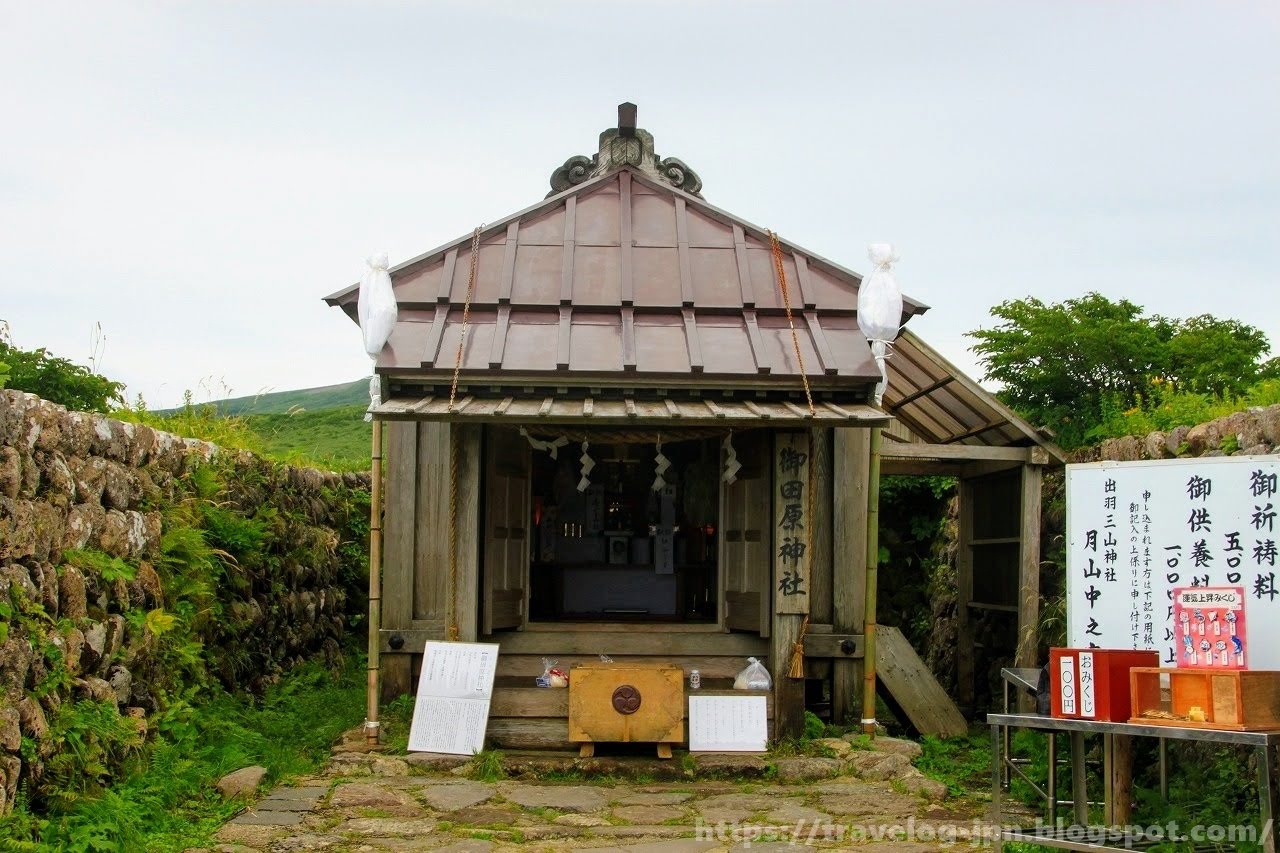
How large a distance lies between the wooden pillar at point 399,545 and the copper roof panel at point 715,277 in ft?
9.72

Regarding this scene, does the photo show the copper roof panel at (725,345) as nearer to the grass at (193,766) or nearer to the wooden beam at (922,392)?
the wooden beam at (922,392)

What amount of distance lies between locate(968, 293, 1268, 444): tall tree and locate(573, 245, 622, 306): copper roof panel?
9.02 metres

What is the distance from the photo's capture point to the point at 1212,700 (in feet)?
20.4

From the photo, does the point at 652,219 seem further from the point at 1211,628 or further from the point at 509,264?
the point at 1211,628

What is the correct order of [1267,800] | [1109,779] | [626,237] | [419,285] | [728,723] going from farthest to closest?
[626,237], [419,285], [728,723], [1109,779], [1267,800]

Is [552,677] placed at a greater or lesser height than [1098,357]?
lesser

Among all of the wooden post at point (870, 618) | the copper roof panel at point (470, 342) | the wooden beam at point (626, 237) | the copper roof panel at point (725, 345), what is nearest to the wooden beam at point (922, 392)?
the wooden post at point (870, 618)

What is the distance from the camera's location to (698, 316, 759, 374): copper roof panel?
1007 centimetres

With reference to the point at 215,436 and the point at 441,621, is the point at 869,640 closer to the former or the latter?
the point at 441,621

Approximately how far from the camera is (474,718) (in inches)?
377

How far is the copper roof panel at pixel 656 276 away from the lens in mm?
10938

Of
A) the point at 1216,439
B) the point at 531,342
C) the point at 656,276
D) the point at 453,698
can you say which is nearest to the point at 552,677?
the point at 453,698

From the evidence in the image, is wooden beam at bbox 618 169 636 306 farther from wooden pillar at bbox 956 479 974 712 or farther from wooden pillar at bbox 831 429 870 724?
wooden pillar at bbox 956 479 974 712

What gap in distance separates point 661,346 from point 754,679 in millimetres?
2978
